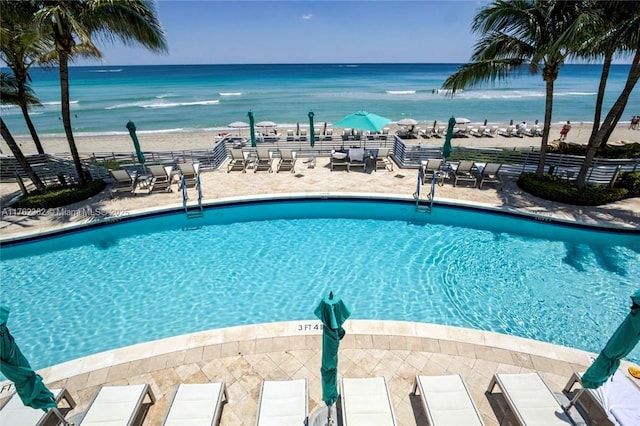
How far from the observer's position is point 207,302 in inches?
294

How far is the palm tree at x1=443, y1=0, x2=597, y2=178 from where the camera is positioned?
9812mm

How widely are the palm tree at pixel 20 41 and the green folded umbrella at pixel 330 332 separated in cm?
1228

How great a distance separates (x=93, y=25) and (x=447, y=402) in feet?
47.4

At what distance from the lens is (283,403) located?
431cm

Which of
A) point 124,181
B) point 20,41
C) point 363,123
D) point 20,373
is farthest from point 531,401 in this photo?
point 20,41

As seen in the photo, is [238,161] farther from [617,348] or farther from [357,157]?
[617,348]

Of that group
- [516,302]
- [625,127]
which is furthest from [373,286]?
[625,127]

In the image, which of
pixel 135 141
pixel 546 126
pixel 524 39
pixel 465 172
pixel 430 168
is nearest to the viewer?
pixel 524 39

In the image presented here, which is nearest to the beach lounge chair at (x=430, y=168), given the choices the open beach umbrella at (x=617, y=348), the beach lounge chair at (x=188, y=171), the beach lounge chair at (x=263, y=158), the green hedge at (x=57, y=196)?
the beach lounge chair at (x=263, y=158)

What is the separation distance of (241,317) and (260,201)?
536 centimetres

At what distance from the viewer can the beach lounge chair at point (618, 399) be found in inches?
152

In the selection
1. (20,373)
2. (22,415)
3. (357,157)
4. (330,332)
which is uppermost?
(357,157)

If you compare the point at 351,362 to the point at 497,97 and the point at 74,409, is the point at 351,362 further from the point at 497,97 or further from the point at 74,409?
the point at 497,97

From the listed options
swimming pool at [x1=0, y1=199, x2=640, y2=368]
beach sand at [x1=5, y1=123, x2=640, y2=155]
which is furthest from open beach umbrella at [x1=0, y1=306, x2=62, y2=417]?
beach sand at [x1=5, y1=123, x2=640, y2=155]
